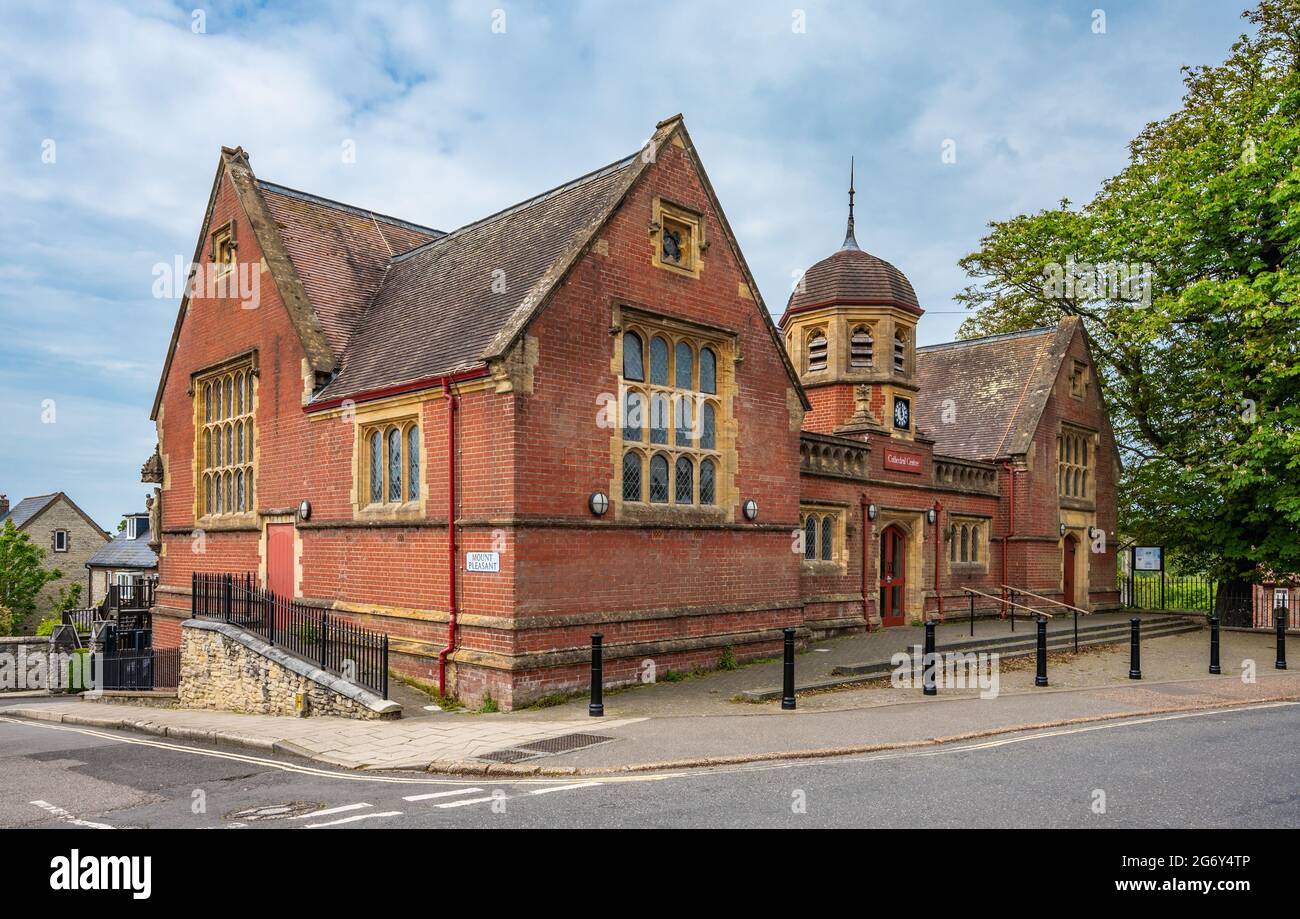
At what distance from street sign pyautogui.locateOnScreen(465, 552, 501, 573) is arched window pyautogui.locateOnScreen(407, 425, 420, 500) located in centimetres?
210

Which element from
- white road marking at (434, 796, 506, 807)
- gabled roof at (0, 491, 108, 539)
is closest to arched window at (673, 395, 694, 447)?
white road marking at (434, 796, 506, 807)

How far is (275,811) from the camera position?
8.07 meters

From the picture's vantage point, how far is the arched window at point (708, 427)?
53.5 feet

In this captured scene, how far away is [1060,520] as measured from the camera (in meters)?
26.6

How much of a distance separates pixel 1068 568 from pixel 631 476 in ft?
59.1

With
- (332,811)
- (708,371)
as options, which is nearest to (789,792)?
(332,811)

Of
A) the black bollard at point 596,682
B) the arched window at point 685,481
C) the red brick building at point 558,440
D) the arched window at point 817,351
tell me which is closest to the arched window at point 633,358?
the red brick building at point 558,440

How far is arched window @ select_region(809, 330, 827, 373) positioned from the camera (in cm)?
2258

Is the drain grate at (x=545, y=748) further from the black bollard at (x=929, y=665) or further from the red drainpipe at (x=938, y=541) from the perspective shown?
the red drainpipe at (x=938, y=541)

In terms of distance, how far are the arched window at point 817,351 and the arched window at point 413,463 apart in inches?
427

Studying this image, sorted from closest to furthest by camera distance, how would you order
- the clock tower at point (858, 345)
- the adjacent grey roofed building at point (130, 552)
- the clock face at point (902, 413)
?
the clock tower at point (858, 345) → the clock face at point (902, 413) → the adjacent grey roofed building at point (130, 552)

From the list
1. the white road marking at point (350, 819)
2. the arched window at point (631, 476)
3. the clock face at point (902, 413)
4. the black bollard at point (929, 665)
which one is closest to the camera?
the white road marking at point (350, 819)
